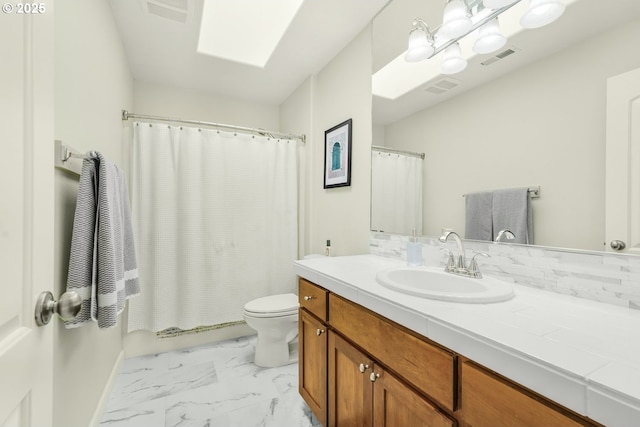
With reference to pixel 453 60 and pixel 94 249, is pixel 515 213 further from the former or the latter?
pixel 94 249

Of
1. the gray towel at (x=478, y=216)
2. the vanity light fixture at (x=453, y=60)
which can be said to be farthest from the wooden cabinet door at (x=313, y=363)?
the vanity light fixture at (x=453, y=60)

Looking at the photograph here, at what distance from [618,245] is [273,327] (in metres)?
1.81

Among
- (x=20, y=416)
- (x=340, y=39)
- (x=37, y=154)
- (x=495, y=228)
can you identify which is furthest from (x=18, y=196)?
(x=340, y=39)

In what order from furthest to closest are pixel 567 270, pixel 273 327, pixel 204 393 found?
pixel 273 327 → pixel 204 393 → pixel 567 270

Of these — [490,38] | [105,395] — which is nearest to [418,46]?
[490,38]

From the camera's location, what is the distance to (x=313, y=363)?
4.62ft

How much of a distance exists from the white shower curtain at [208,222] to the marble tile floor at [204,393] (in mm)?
289

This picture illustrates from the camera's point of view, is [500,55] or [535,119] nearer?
[535,119]

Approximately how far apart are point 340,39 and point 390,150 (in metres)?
0.93

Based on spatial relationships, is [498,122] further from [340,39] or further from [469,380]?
[340,39]

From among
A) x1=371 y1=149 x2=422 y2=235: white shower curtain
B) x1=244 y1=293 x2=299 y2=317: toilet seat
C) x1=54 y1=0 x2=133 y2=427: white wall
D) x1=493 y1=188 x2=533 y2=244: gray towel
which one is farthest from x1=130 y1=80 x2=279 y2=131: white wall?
x1=493 y1=188 x2=533 y2=244: gray towel

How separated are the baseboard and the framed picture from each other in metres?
1.92

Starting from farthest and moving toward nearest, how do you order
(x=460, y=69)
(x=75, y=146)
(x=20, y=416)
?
1. (x=460, y=69)
2. (x=75, y=146)
3. (x=20, y=416)

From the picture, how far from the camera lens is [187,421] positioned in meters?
1.50
